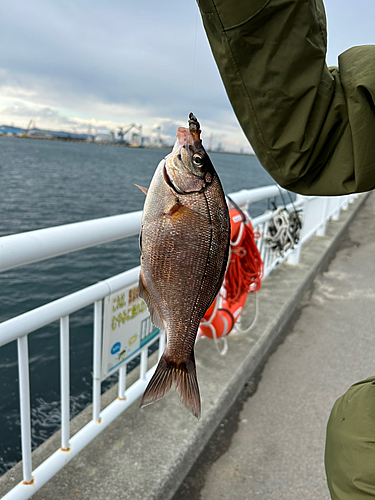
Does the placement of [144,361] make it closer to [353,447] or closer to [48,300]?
[353,447]

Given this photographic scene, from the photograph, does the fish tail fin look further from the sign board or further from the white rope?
the white rope

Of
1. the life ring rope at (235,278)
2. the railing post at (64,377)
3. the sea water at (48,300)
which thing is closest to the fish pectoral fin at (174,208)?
the sea water at (48,300)

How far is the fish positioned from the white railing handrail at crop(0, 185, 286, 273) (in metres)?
0.66

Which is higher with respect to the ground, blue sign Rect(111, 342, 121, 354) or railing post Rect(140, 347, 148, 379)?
blue sign Rect(111, 342, 121, 354)

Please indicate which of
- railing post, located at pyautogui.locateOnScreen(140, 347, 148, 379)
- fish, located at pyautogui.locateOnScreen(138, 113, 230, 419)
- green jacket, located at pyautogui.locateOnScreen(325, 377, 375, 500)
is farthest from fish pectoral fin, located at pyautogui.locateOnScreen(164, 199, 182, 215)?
railing post, located at pyautogui.locateOnScreen(140, 347, 148, 379)

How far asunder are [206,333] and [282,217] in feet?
6.92

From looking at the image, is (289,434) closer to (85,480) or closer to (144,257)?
(85,480)

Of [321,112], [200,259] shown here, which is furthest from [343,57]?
Result: [200,259]

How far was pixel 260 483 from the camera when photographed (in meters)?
2.56

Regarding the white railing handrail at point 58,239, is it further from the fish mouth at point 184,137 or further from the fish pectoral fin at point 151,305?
the fish mouth at point 184,137

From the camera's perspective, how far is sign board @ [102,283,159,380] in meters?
2.44

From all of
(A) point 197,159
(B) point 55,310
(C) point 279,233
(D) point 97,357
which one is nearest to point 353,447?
(A) point 197,159

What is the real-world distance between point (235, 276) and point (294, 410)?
1.22 metres

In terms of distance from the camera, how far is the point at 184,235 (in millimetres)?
1146
